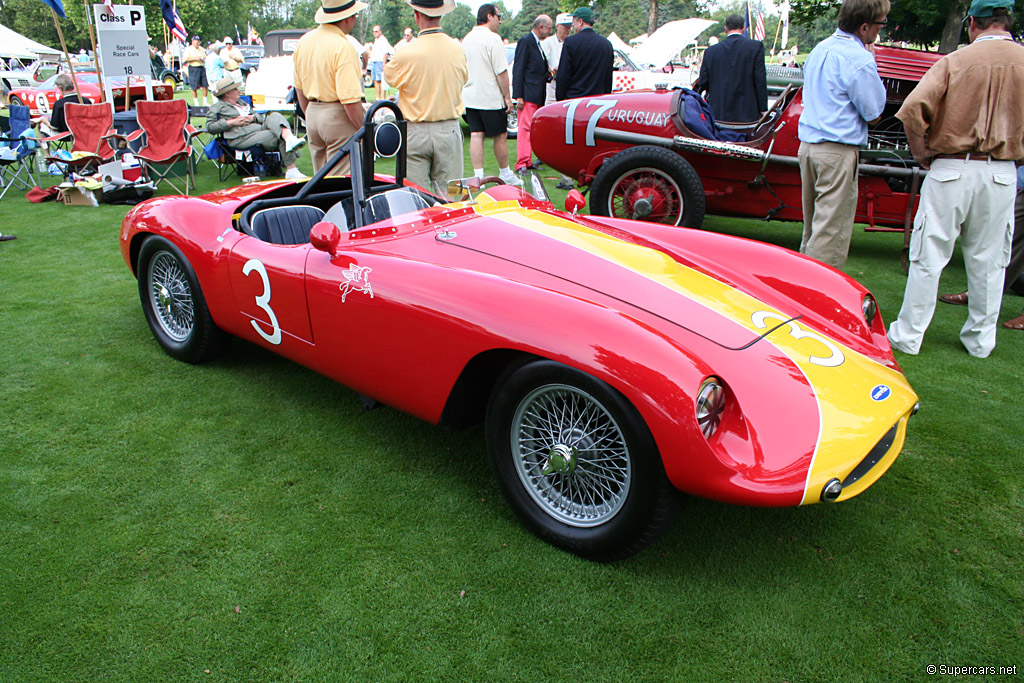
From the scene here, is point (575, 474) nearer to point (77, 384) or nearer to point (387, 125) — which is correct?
point (387, 125)

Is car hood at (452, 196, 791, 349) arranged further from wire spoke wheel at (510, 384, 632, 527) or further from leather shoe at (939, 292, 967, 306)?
leather shoe at (939, 292, 967, 306)

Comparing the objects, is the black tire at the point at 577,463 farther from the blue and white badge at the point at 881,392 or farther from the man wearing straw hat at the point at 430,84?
the man wearing straw hat at the point at 430,84

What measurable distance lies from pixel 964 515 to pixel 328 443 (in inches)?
108

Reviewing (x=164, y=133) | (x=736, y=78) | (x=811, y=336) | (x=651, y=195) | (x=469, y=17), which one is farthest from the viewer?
(x=469, y=17)

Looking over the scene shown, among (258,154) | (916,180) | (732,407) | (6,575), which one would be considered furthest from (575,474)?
(258,154)

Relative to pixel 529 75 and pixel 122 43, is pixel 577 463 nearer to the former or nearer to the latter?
pixel 529 75

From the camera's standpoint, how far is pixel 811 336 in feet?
8.57

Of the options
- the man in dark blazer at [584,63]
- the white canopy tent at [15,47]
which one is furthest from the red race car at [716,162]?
the white canopy tent at [15,47]

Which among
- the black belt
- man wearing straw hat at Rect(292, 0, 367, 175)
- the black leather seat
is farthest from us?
man wearing straw hat at Rect(292, 0, 367, 175)

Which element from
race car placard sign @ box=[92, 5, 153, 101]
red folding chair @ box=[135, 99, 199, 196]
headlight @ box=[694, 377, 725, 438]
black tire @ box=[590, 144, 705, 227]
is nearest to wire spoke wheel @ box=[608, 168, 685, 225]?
black tire @ box=[590, 144, 705, 227]

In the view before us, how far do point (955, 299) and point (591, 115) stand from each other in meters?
A: 3.65

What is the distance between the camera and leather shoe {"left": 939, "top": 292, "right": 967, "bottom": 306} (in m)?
5.20

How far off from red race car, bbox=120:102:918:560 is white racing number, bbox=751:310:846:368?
0.04 feet

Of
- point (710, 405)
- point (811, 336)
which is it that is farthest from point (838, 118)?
point (710, 405)
